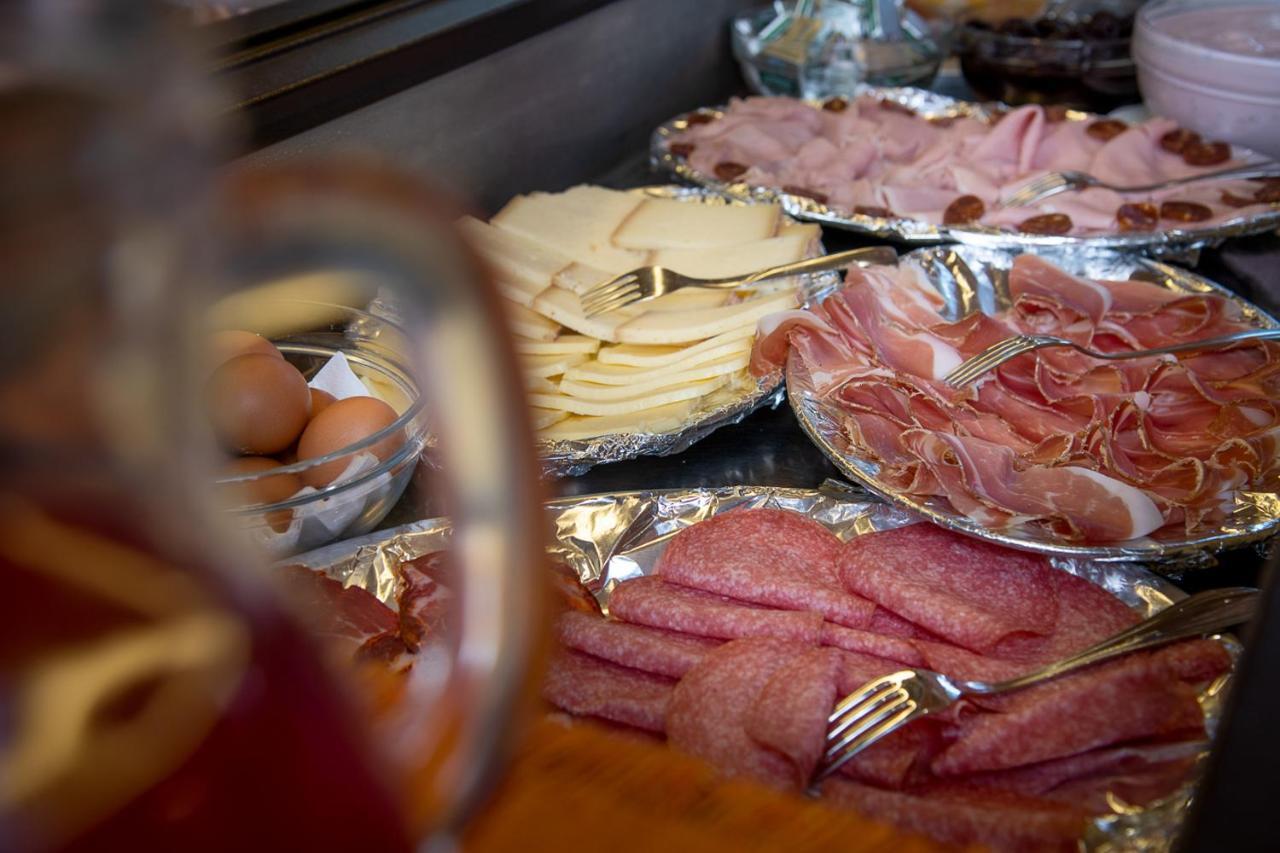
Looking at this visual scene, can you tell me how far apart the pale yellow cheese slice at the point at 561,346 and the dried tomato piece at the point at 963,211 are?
25.7 inches

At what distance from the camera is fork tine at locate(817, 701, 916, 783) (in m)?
0.72

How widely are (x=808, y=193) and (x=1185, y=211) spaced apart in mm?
549

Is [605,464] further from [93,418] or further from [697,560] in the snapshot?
[93,418]

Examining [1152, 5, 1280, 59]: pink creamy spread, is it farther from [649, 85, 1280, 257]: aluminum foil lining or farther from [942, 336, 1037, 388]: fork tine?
[942, 336, 1037, 388]: fork tine

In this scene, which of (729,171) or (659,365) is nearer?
(659,365)

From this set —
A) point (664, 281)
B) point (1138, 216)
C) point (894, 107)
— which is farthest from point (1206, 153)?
point (664, 281)

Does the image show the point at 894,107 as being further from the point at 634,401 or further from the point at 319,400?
the point at 319,400

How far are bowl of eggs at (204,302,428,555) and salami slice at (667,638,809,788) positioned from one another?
369mm

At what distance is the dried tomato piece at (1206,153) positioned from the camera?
177cm

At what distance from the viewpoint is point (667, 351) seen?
1.31 meters

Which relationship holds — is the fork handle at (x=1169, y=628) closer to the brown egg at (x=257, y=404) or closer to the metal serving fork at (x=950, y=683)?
the metal serving fork at (x=950, y=683)

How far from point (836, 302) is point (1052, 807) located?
692 mm

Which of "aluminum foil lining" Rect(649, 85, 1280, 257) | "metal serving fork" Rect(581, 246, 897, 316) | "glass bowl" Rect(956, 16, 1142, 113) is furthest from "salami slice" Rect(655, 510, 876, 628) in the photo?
"glass bowl" Rect(956, 16, 1142, 113)

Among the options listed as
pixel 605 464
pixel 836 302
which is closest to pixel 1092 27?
pixel 836 302
